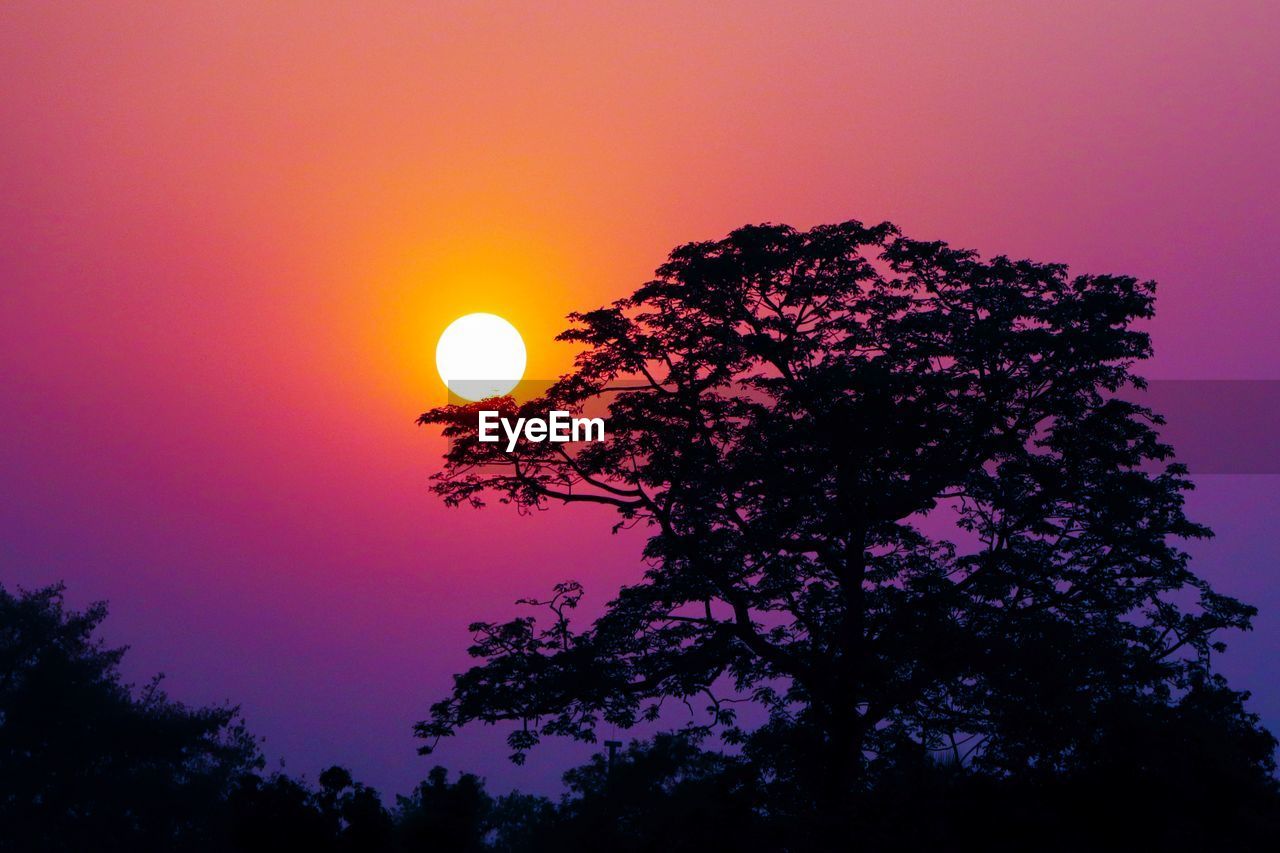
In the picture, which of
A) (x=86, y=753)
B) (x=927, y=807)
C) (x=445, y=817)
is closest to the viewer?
(x=927, y=807)

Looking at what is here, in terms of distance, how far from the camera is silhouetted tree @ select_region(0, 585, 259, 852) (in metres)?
52.2

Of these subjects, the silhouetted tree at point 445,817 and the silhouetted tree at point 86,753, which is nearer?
the silhouetted tree at point 445,817

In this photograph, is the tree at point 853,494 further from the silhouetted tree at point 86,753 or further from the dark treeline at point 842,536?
the silhouetted tree at point 86,753

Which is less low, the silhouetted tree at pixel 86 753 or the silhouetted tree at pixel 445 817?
the silhouetted tree at pixel 86 753

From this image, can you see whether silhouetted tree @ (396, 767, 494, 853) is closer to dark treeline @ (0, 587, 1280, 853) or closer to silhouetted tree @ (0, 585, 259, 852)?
dark treeline @ (0, 587, 1280, 853)

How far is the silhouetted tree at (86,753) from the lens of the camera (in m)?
52.2

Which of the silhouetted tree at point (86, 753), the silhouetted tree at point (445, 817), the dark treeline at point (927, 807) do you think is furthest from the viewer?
the silhouetted tree at point (86, 753)

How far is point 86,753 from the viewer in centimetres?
5375

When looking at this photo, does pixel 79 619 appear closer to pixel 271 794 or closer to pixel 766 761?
pixel 271 794

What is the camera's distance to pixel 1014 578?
2628cm

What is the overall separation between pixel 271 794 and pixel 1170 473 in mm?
21249

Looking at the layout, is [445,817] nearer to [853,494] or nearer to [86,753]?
[853,494]

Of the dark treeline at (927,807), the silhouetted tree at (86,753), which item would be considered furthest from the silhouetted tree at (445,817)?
the silhouetted tree at (86,753)

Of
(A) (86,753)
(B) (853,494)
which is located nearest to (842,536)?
(B) (853,494)
